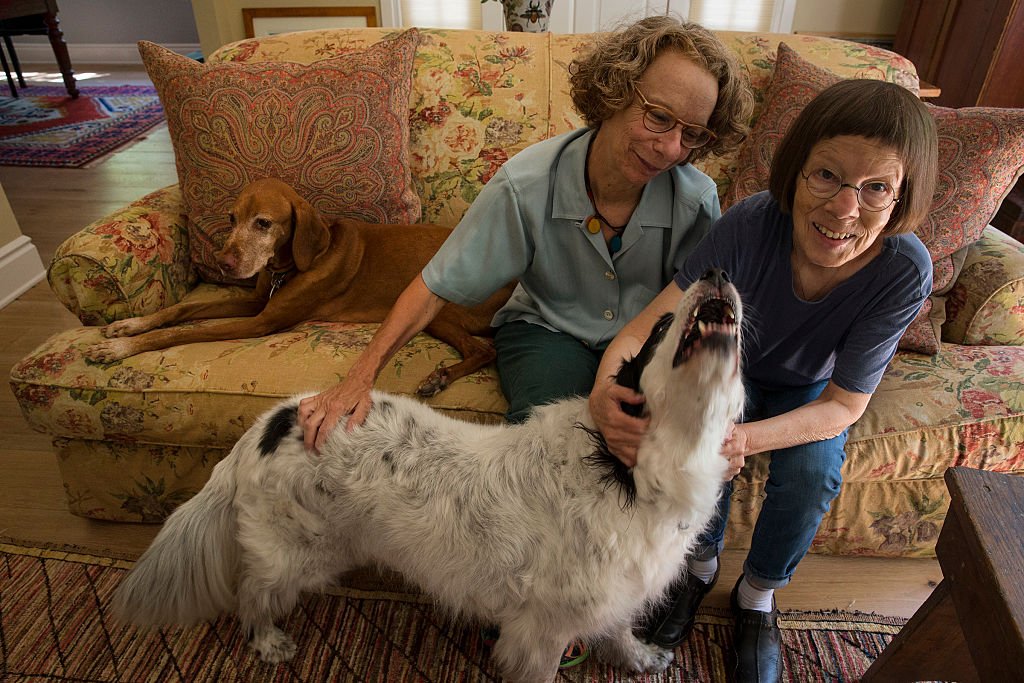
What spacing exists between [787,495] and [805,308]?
0.41 meters

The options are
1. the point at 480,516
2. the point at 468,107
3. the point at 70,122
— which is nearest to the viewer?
the point at 480,516

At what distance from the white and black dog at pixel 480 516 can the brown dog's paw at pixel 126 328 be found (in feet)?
2.17

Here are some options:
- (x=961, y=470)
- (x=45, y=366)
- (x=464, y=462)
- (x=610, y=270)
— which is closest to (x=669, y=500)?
(x=464, y=462)

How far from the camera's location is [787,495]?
1.39 meters

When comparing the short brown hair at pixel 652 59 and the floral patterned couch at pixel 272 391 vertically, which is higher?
the short brown hair at pixel 652 59

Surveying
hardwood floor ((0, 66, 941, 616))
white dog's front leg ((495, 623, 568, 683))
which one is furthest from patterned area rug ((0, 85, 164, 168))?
white dog's front leg ((495, 623, 568, 683))

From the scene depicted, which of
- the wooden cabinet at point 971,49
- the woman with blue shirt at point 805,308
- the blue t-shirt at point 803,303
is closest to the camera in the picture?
the woman with blue shirt at point 805,308

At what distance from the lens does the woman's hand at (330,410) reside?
126 centimetres

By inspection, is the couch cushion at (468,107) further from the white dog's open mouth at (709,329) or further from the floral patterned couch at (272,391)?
the white dog's open mouth at (709,329)

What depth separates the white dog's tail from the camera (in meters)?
1.34

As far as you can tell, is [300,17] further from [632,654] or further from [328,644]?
[632,654]

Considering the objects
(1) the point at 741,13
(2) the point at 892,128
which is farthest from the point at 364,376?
(1) the point at 741,13

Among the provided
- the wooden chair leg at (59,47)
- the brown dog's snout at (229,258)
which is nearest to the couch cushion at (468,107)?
the brown dog's snout at (229,258)

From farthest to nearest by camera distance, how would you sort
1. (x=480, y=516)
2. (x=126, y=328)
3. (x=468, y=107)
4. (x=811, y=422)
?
(x=468, y=107), (x=126, y=328), (x=811, y=422), (x=480, y=516)
